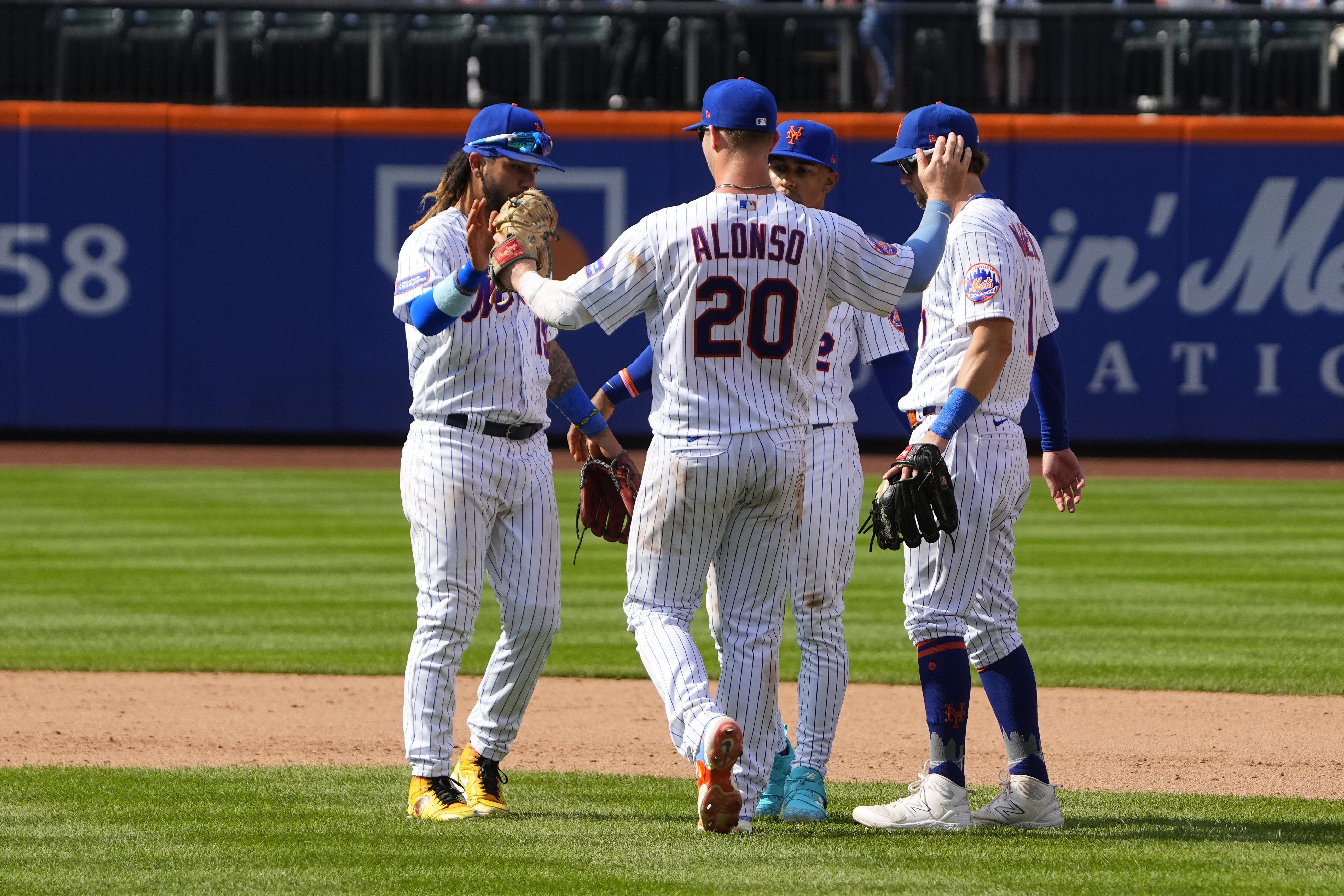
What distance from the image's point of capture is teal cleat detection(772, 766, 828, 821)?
483 centimetres

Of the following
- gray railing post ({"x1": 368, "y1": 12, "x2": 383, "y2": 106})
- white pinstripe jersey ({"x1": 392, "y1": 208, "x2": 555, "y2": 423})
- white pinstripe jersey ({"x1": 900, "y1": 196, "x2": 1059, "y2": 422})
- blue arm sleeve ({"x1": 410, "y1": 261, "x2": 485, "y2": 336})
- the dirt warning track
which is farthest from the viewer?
gray railing post ({"x1": 368, "y1": 12, "x2": 383, "y2": 106})

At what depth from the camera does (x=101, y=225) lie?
1736 centimetres

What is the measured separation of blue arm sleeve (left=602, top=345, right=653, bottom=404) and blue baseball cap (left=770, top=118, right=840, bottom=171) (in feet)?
2.58

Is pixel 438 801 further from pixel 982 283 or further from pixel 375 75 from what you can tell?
pixel 375 75

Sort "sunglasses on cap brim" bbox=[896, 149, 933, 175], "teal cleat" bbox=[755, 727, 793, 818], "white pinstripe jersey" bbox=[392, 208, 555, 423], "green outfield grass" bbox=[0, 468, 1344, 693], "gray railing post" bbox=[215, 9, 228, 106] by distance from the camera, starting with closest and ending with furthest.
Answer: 1. "sunglasses on cap brim" bbox=[896, 149, 933, 175]
2. "white pinstripe jersey" bbox=[392, 208, 555, 423]
3. "teal cleat" bbox=[755, 727, 793, 818]
4. "green outfield grass" bbox=[0, 468, 1344, 693]
5. "gray railing post" bbox=[215, 9, 228, 106]

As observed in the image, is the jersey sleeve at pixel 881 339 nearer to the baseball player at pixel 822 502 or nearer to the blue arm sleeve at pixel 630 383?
the baseball player at pixel 822 502

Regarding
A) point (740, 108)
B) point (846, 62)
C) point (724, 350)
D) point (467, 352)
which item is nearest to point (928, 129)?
point (740, 108)

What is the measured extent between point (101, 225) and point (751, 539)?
47.2 ft

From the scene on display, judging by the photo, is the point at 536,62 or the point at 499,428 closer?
the point at 499,428

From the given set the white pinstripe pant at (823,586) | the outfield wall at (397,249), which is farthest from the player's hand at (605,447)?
the outfield wall at (397,249)

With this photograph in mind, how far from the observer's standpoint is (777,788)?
5043 mm

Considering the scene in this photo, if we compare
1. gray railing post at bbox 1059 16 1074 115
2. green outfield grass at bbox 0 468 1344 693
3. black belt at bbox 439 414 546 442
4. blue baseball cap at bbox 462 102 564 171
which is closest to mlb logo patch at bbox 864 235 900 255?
blue baseball cap at bbox 462 102 564 171

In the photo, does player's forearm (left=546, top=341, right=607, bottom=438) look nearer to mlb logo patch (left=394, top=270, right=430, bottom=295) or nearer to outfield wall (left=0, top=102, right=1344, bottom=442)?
mlb logo patch (left=394, top=270, right=430, bottom=295)

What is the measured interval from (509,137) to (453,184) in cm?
31
